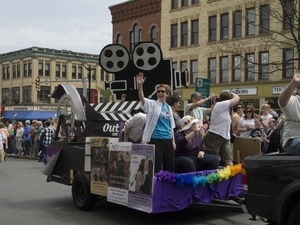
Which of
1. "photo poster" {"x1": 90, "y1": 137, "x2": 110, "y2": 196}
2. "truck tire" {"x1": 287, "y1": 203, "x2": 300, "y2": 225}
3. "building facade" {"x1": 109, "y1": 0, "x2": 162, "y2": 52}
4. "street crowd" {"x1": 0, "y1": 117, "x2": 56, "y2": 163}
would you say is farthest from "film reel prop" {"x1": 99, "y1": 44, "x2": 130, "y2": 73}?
"building facade" {"x1": 109, "y1": 0, "x2": 162, "y2": 52}

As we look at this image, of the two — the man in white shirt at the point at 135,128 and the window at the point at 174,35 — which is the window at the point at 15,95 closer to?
the window at the point at 174,35

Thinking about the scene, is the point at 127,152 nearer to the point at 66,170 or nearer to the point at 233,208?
the point at 233,208

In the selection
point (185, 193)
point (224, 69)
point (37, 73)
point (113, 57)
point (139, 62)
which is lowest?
point (185, 193)

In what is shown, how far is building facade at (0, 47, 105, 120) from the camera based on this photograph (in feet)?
225

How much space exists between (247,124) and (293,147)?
18.6 feet

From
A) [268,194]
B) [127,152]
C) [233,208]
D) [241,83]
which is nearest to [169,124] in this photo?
[127,152]

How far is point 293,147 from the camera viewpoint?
16.5 ft

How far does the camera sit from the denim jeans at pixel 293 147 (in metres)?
4.97

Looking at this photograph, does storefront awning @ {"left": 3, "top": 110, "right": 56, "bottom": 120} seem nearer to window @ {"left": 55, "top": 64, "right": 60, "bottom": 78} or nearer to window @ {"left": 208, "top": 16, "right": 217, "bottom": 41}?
window @ {"left": 55, "top": 64, "right": 60, "bottom": 78}

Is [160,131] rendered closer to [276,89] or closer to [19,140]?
[19,140]

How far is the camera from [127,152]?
678 cm

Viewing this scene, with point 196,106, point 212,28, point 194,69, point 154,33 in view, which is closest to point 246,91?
point 194,69

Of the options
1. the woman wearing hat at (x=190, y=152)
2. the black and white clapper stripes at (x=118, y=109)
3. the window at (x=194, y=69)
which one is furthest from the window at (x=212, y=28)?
the woman wearing hat at (x=190, y=152)

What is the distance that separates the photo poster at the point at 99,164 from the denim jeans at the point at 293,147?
3.11 metres
